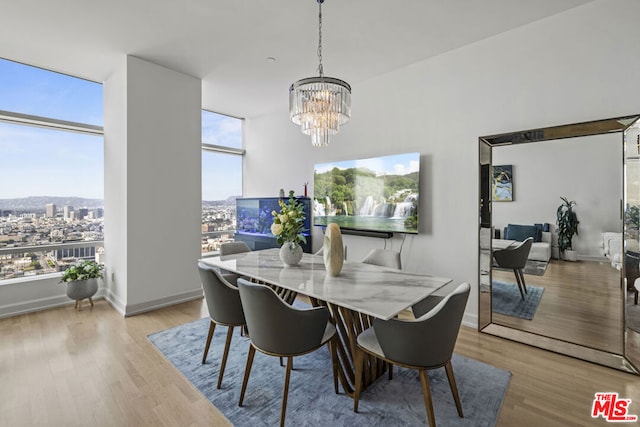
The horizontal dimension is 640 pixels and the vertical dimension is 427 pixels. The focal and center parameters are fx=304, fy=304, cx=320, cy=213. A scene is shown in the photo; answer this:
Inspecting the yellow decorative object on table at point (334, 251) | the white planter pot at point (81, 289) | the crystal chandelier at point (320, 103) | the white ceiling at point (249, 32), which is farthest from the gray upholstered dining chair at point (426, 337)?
the white planter pot at point (81, 289)

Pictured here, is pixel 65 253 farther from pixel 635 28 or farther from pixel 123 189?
pixel 635 28

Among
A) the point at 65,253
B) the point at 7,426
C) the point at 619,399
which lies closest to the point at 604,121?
the point at 619,399

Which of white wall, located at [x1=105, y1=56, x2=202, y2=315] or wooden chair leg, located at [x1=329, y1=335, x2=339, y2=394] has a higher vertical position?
white wall, located at [x1=105, y1=56, x2=202, y2=315]

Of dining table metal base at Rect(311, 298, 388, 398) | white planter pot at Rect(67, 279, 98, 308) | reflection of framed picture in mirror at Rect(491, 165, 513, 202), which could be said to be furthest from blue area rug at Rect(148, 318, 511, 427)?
white planter pot at Rect(67, 279, 98, 308)

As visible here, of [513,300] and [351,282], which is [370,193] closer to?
[513,300]

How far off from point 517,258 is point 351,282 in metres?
1.98

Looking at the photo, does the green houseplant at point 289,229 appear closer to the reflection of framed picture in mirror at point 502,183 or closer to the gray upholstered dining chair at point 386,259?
the gray upholstered dining chair at point 386,259

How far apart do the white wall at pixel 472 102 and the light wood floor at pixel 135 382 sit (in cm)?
89

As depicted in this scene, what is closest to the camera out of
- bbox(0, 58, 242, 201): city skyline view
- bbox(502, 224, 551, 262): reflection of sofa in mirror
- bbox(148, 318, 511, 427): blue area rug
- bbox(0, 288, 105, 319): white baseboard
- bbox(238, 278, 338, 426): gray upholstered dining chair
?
bbox(238, 278, 338, 426): gray upholstered dining chair

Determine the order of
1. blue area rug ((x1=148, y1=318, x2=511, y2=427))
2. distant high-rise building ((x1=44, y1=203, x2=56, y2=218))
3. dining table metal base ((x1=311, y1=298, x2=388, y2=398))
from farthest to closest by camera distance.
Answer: distant high-rise building ((x1=44, y1=203, x2=56, y2=218)) < dining table metal base ((x1=311, y1=298, x2=388, y2=398)) < blue area rug ((x1=148, y1=318, x2=511, y2=427))

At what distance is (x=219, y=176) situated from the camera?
5629 mm

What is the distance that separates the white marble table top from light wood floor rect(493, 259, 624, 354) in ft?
4.87

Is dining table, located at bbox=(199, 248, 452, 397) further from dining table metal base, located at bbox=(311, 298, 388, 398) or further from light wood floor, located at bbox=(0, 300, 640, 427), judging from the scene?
light wood floor, located at bbox=(0, 300, 640, 427)

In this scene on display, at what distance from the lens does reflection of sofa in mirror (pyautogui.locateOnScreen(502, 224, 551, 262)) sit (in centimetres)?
282
